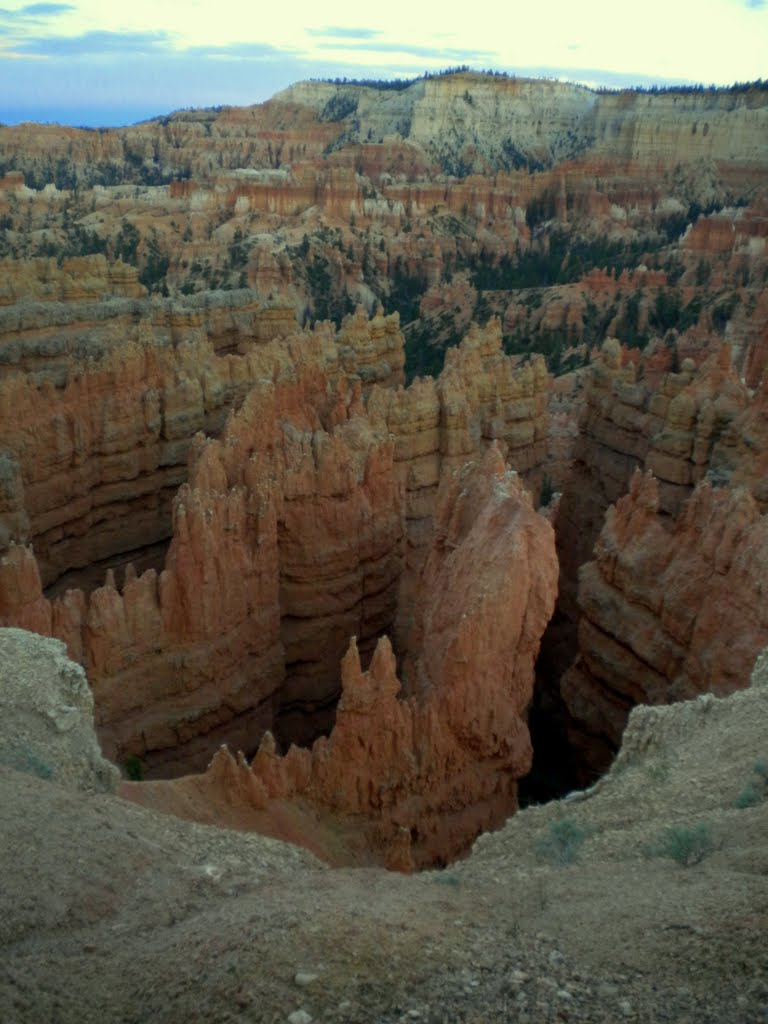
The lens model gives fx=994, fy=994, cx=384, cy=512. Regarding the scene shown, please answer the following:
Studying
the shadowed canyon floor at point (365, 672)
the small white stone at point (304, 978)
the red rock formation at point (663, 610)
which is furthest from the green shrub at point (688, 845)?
the red rock formation at point (663, 610)

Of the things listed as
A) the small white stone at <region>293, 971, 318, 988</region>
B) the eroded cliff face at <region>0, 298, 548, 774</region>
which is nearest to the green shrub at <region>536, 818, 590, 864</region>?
the small white stone at <region>293, 971, 318, 988</region>

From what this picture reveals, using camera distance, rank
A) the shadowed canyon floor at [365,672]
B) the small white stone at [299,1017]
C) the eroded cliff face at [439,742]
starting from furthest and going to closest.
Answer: the eroded cliff face at [439,742], the shadowed canyon floor at [365,672], the small white stone at [299,1017]

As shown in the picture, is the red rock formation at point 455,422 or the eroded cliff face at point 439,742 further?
the red rock formation at point 455,422

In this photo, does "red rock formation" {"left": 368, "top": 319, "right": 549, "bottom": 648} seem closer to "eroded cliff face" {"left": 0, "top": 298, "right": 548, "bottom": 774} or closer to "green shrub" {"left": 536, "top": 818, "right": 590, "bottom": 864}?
"eroded cliff face" {"left": 0, "top": 298, "right": 548, "bottom": 774}

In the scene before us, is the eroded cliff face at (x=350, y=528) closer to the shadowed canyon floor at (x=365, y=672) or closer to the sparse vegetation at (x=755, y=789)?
the shadowed canyon floor at (x=365, y=672)

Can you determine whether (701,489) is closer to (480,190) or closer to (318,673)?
(318,673)

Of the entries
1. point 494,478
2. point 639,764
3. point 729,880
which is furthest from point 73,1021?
point 494,478

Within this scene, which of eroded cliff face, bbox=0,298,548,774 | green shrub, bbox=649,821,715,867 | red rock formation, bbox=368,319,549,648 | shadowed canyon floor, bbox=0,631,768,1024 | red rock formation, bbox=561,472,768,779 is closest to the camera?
shadowed canyon floor, bbox=0,631,768,1024

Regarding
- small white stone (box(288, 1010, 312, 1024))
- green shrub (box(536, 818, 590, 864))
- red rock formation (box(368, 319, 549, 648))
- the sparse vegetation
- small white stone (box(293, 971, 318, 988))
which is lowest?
red rock formation (box(368, 319, 549, 648))

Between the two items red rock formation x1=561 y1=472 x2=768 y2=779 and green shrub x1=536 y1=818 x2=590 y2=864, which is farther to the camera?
red rock formation x1=561 y1=472 x2=768 y2=779
